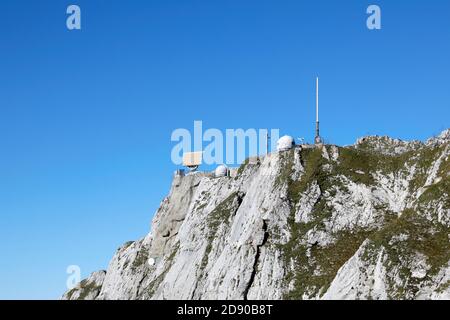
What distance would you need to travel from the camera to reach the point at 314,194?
89.8 meters

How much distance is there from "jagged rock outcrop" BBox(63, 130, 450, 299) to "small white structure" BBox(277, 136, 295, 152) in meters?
1.63

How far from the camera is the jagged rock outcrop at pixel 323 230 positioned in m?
69.4

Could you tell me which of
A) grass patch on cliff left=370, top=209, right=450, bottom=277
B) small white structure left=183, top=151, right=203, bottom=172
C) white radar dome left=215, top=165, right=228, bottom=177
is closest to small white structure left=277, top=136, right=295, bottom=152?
white radar dome left=215, top=165, right=228, bottom=177

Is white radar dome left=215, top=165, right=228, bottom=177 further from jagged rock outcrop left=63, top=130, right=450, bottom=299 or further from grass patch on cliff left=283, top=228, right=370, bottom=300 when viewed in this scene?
grass patch on cliff left=283, top=228, right=370, bottom=300

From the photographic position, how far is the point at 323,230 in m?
84.9

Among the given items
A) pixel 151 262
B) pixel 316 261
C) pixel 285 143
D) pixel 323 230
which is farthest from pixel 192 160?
pixel 316 261

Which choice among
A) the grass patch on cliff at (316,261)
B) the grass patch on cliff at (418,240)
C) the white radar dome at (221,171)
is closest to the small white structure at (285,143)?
the grass patch on cliff at (316,261)

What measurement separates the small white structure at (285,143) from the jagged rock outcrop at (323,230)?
64.0 inches

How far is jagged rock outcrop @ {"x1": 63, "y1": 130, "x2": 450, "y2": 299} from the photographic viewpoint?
228 feet

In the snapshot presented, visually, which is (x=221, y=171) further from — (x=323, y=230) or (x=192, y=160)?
(x=323, y=230)

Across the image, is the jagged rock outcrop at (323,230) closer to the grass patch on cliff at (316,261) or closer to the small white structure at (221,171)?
the grass patch on cliff at (316,261)
